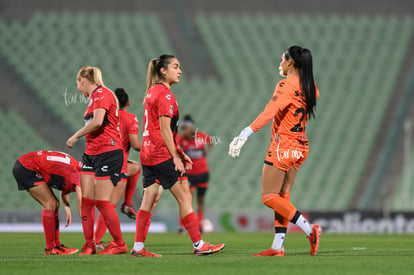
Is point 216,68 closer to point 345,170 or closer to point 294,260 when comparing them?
point 345,170

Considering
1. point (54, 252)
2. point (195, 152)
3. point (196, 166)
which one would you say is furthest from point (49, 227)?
point (195, 152)

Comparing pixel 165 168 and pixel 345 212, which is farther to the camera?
pixel 345 212

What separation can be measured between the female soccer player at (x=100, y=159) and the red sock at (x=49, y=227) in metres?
0.50

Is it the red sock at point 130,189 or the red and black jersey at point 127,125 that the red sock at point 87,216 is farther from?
the red sock at point 130,189

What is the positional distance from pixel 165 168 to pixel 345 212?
411 inches

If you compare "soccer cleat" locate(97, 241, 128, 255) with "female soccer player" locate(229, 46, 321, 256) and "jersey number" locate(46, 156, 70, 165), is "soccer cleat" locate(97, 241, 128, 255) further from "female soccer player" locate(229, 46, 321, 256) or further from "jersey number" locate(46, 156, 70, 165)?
"female soccer player" locate(229, 46, 321, 256)

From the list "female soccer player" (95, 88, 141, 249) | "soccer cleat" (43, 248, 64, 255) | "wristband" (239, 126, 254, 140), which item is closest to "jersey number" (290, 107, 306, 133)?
"wristband" (239, 126, 254, 140)

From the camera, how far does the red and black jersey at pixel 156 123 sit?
296 inches

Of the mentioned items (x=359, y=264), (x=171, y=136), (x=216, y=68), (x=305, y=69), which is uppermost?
(x=216, y=68)

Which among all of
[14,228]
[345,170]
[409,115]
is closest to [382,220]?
[345,170]

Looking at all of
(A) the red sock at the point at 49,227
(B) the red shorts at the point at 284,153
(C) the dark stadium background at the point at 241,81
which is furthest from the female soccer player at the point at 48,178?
(C) the dark stadium background at the point at 241,81

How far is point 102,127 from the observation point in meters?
8.05

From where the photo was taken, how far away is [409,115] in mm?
23234

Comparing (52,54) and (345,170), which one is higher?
(52,54)
